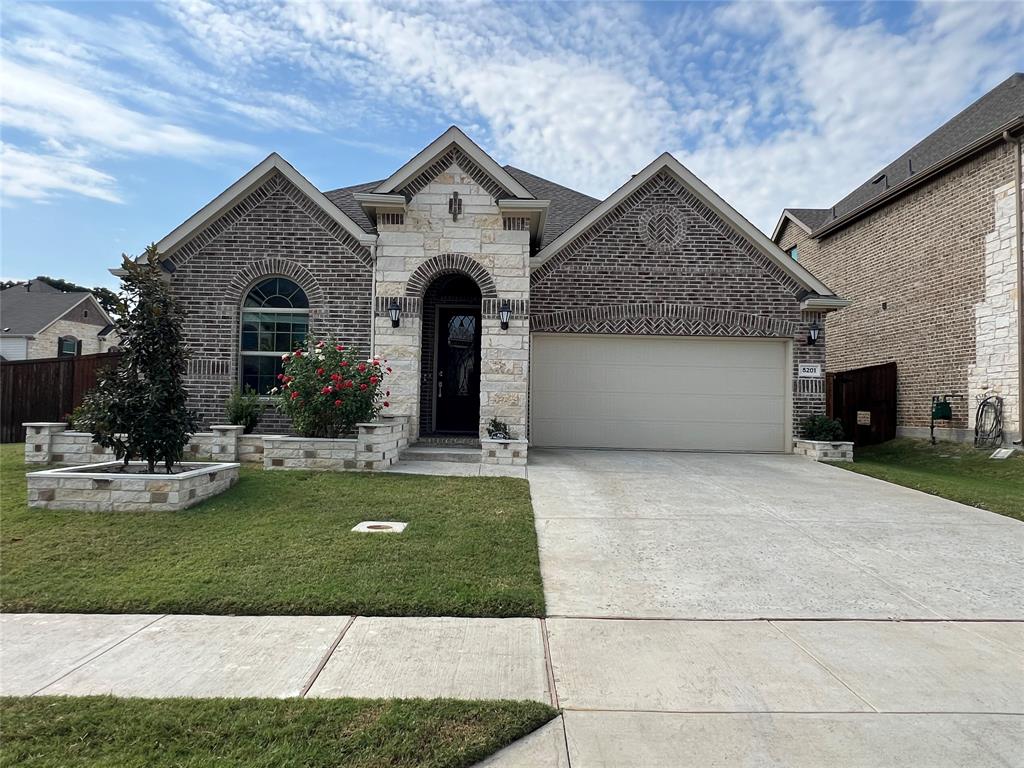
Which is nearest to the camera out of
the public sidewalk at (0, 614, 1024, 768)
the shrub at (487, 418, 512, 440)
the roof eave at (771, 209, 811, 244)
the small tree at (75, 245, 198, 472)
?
the public sidewalk at (0, 614, 1024, 768)

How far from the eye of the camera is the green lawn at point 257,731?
2.51 metres

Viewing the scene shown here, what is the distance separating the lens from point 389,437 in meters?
9.45

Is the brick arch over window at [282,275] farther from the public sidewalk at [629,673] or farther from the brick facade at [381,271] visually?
the public sidewalk at [629,673]

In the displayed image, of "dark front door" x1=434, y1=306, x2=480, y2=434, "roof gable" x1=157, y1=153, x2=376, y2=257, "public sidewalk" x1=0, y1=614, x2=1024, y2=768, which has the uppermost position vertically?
"roof gable" x1=157, y1=153, x2=376, y2=257

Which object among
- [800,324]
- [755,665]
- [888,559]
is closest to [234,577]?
[755,665]

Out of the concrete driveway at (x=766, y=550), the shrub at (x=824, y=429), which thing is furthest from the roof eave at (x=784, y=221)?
the concrete driveway at (x=766, y=550)

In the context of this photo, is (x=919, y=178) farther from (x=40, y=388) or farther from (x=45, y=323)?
(x=45, y=323)

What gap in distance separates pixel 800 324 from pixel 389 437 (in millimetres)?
8982

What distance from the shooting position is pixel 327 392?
9.21 m

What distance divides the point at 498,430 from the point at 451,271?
309cm

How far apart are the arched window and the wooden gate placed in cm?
1251

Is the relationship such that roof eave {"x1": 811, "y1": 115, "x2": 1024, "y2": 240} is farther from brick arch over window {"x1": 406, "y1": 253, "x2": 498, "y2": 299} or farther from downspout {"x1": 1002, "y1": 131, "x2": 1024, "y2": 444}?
brick arch over window {"x1": 406, "y1": 253, "x2": 498, "y2": 299}

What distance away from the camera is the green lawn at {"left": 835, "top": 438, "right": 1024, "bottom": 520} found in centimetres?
847

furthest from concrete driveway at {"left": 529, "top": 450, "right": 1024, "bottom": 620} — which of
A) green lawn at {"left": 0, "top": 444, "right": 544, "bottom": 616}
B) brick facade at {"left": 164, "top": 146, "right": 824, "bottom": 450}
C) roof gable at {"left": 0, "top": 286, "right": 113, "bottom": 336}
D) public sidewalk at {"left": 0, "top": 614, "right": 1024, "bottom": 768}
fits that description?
roof gable at {"left": 0, "top": 286, "right": 113, "bottom": 336}
